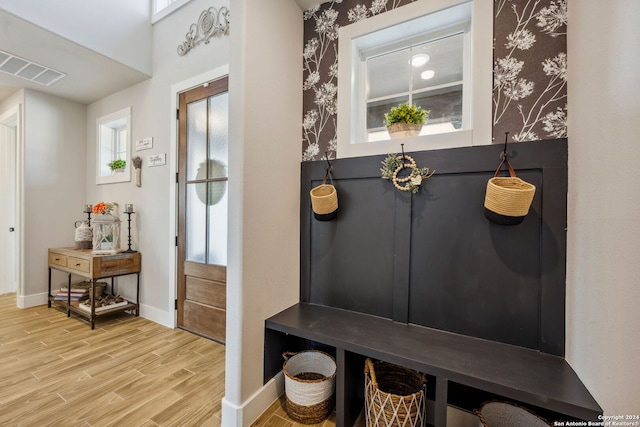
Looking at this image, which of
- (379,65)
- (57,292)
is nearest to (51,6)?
(379,65)

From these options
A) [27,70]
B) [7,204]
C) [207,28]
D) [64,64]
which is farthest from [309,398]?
[7,204]

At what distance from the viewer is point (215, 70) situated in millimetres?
2441

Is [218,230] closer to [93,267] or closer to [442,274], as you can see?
[93,267]

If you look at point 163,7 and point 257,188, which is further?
point 163,7

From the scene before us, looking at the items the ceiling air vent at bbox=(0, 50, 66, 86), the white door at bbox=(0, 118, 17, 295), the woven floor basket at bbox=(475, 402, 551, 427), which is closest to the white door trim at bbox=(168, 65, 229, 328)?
the ceiling air vent at bbox=(0, 50, 66, 86)

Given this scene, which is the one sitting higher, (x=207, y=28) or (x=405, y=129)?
(x=207, y=28)

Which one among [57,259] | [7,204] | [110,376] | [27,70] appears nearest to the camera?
[110,376]

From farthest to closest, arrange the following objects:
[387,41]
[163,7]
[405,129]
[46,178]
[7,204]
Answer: [7,204]
[46,178]
[163,7]
[387,41]
[405,129]

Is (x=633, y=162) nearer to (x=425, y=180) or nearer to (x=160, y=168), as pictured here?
(x=425, y=180)

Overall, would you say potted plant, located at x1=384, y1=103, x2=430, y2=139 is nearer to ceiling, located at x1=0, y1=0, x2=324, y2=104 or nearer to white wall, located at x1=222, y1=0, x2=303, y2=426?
white wall, located at x1=222, y1=0, x2=303, y2=426

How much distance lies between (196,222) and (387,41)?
87.1 inches

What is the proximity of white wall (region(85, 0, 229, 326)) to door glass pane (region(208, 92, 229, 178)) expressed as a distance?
1.10ft

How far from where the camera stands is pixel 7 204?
3.67 m

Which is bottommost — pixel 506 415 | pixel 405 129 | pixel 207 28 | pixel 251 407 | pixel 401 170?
pixel 251 407
